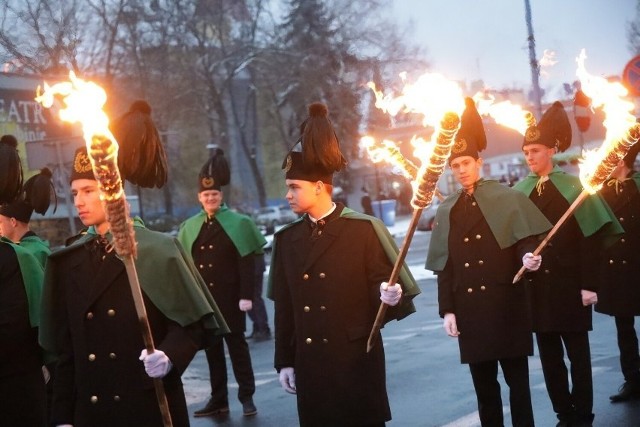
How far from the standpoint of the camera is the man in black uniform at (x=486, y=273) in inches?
266

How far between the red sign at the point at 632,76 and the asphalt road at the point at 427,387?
2969 mm

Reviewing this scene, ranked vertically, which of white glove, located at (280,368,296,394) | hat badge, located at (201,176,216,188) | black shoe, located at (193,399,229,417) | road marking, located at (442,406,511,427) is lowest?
road marking, located at (442,406,511,427)

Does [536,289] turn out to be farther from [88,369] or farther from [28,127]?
[28,127]

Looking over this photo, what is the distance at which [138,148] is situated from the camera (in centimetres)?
505

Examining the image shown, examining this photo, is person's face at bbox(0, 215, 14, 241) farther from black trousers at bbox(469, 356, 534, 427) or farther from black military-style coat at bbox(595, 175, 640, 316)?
black military-style coat at bbox(595, 175, 640, 316)

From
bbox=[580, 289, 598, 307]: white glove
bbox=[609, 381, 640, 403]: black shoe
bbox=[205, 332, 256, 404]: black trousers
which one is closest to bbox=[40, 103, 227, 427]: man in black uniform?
bbox=[580, 289, 598, 307]: white glove

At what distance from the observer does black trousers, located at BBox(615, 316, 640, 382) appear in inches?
333

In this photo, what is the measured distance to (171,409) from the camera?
16.7ft

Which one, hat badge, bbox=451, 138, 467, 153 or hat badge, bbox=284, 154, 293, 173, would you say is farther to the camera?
hat badge, bbox=451, 138, 467, 153

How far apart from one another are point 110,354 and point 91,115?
1.26 metres

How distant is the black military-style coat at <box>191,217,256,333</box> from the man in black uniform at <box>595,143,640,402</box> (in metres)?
3.16

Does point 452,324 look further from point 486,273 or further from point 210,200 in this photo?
point 210,200

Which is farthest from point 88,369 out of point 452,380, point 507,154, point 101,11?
point 507,154

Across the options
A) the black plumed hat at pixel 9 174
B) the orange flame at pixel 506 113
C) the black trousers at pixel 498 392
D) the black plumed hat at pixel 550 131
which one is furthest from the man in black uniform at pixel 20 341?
the black plumed hat at pixel 550 131
